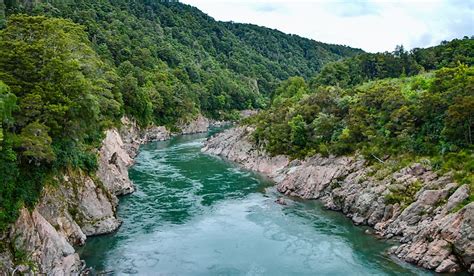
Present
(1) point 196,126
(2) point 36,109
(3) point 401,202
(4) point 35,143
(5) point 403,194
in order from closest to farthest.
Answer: (4) point 35,143 → (2) point 36,109 → (3) point 401,202 → (5) point 403,194 → (1) point 196,126

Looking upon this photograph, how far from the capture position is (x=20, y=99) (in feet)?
107

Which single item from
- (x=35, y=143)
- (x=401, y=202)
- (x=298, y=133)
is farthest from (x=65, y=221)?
(x=298, y=133)

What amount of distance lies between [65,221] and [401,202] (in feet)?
91.1

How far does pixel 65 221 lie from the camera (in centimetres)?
3691

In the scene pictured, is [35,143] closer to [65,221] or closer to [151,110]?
[65,221]

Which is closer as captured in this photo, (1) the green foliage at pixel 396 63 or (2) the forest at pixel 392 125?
(2) the forest at pixel 392 125

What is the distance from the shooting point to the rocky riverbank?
28.4 m

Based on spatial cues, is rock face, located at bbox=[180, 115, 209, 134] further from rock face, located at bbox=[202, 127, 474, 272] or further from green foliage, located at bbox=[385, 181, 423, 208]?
green foliage, located at bbox=[385, 181, 423, 208]

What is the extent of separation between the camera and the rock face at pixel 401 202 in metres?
33.9

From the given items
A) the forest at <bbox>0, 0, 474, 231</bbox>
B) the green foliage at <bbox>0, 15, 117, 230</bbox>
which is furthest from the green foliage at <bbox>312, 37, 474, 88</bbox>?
the green foliage at <bbox>0, 15, 117, 230</bbox>

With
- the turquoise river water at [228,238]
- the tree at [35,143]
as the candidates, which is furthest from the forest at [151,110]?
the turquoise river water at [228,238]

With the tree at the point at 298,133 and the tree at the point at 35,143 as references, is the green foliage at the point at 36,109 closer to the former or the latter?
the tree at the point at 35,143

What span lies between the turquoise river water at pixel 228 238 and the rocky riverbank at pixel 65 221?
1.55 m

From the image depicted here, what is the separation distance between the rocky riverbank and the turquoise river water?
1555 mm
